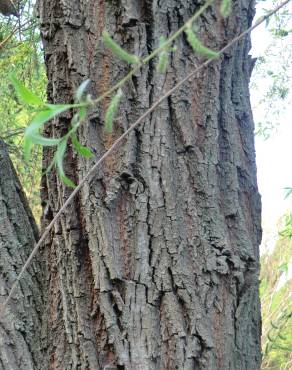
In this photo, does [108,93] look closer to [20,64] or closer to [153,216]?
[153,216]

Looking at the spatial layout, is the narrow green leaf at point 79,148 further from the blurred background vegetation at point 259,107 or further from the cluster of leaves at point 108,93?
the blurred background vegetation at point 259,107

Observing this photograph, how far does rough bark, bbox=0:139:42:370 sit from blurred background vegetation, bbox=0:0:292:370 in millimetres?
297

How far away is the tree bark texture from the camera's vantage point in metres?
1.09

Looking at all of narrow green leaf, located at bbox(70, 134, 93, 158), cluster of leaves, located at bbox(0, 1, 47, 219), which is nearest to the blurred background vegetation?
cluster of leaves, located at bbox(0, 1, 47, 219)

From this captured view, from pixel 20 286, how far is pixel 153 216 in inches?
12.5

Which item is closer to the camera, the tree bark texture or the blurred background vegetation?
the tree bark texture

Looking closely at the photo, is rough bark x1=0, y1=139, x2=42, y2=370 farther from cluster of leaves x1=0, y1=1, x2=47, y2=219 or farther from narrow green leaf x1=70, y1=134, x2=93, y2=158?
cluster of leaves x1=0, y1=1, x2=47, y2=219

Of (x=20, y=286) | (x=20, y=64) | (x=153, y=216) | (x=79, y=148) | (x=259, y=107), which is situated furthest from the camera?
(x=259, y=107)

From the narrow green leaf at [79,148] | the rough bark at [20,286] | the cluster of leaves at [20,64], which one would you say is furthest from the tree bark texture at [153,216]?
the cluster of leaves at [20,64]

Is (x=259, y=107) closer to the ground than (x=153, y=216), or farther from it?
farther from it

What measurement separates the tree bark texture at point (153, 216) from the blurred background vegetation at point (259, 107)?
0.46m

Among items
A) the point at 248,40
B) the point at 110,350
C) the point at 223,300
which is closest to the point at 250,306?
the point at 223,300

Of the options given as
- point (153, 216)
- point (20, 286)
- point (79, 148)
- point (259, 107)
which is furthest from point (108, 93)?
point (259, 107)

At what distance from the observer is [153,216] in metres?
1.12
